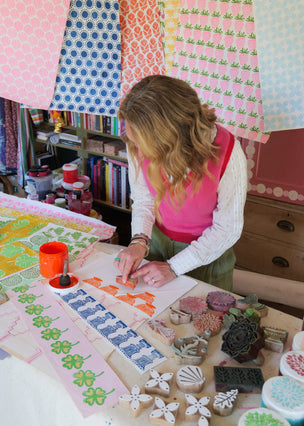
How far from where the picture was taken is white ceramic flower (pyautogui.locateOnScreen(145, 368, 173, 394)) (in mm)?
931

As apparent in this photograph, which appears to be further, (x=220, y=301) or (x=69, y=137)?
(x=69, y=137)

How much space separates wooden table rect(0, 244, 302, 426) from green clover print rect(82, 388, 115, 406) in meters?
0.03

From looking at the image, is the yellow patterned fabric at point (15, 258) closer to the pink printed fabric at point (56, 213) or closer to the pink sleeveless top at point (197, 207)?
the pink printed fabric at point (56, 213)

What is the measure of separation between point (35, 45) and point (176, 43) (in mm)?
611

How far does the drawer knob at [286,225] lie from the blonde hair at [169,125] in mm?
1373

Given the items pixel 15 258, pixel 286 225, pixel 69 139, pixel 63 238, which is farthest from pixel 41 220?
pixel 69 139

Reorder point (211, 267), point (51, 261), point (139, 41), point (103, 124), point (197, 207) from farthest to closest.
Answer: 1. point (103, 124)
2. point (139, 41)
3. point (211, 267)
4. point (197, 207)
5. point (51, 261)

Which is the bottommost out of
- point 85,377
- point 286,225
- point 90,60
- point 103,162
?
point 286,225

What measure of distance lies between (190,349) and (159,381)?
0.13m

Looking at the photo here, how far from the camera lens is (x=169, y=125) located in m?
1.12

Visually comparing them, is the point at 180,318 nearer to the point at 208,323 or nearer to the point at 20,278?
the point at 208,323

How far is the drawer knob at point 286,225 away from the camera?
2436mm

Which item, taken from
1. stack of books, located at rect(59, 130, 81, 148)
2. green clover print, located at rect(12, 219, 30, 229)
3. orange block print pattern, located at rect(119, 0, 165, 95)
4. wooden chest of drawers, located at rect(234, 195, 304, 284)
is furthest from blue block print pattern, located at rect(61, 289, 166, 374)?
stack of books, located at rect(59, 130, 81, 148)

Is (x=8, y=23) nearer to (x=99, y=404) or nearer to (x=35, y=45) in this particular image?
(x=35, y=45)
